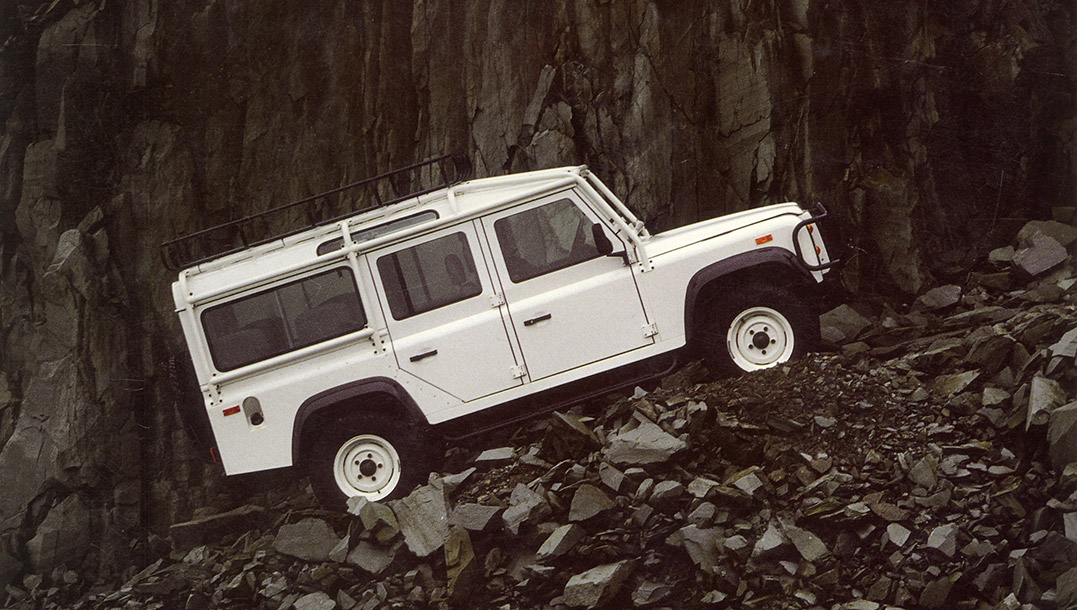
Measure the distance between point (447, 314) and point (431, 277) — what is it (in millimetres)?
316

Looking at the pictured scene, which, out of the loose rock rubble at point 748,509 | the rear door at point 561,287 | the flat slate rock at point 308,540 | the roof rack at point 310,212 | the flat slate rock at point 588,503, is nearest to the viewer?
the loose rock rubble at point 748,509

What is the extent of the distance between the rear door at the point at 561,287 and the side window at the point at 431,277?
0.24m

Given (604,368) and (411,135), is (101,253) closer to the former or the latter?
(411,135)

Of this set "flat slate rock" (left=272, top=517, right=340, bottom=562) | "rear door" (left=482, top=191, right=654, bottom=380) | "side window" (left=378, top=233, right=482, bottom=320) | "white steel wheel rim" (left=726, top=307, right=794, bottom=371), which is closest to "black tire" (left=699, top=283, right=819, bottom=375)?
"white steel wheel rim" (left=726, top=307, right=794, bottom=371)

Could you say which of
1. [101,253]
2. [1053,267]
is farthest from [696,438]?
[101,253]

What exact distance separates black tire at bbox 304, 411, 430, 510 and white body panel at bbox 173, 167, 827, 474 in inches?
8.2

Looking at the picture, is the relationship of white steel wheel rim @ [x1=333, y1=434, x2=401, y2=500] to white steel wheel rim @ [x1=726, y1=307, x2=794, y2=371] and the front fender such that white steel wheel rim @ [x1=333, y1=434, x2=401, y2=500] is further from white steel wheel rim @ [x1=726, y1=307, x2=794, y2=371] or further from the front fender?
white steel wheel rim @ [x1=726, y1=307, x2=794, y2=371]

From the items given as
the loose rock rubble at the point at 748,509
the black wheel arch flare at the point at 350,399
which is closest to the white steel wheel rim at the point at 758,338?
the loose rock rubble at the point at 748,509

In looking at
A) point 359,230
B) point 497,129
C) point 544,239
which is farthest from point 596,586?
point 497,129

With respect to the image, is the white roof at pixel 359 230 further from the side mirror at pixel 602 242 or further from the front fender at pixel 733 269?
the front fender at pixel 733 269

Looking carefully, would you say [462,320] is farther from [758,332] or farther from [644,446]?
[758,332]

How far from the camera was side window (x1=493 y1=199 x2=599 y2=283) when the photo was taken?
22.1 ft

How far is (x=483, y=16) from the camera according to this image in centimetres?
816

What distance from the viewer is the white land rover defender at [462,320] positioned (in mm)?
6598
